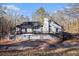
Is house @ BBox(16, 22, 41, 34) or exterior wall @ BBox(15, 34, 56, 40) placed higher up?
house @ BBox(16, 22, 41, 34)

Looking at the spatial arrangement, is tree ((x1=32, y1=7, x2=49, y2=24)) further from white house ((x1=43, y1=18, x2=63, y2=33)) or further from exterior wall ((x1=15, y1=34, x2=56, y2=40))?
exterior wall ((x1=15, y1=34, x2=56, y2=40))

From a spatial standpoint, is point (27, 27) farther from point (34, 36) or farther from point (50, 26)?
point (50, 26)

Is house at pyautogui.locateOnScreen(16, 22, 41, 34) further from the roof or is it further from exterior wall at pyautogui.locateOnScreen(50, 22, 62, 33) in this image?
exterior wall at pyautogui.locateOnScreen(50, 22, 62, 33)

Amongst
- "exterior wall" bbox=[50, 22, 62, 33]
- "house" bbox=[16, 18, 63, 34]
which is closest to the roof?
"house" bbox=[16, 18, 63, 34]

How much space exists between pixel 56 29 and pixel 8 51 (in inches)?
20.3

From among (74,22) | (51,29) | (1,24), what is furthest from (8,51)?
(74,22)

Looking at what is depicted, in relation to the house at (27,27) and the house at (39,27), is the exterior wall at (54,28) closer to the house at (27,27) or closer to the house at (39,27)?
the house at (39,27)

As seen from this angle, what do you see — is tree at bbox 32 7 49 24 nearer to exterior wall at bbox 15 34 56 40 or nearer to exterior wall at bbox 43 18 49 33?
exterior wall at bbox 43 18 49 33

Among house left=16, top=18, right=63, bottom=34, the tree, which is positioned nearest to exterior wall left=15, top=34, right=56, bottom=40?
house left=16, top=18, right=63, bottom=34

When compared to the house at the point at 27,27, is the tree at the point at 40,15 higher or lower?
higher

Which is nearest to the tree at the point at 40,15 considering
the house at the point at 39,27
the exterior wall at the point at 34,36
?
the house at the point at 39,27

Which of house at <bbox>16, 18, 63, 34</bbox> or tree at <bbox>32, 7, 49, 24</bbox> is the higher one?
tree at <bbox>32, 7, 49, 24</bbox>

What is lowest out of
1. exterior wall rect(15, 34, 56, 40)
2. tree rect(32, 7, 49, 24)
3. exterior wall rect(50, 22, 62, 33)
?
exterior wall rect(15, 34, 56, 40)

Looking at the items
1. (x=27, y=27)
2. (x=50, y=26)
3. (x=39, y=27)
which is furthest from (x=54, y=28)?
(x=27, y=27)
